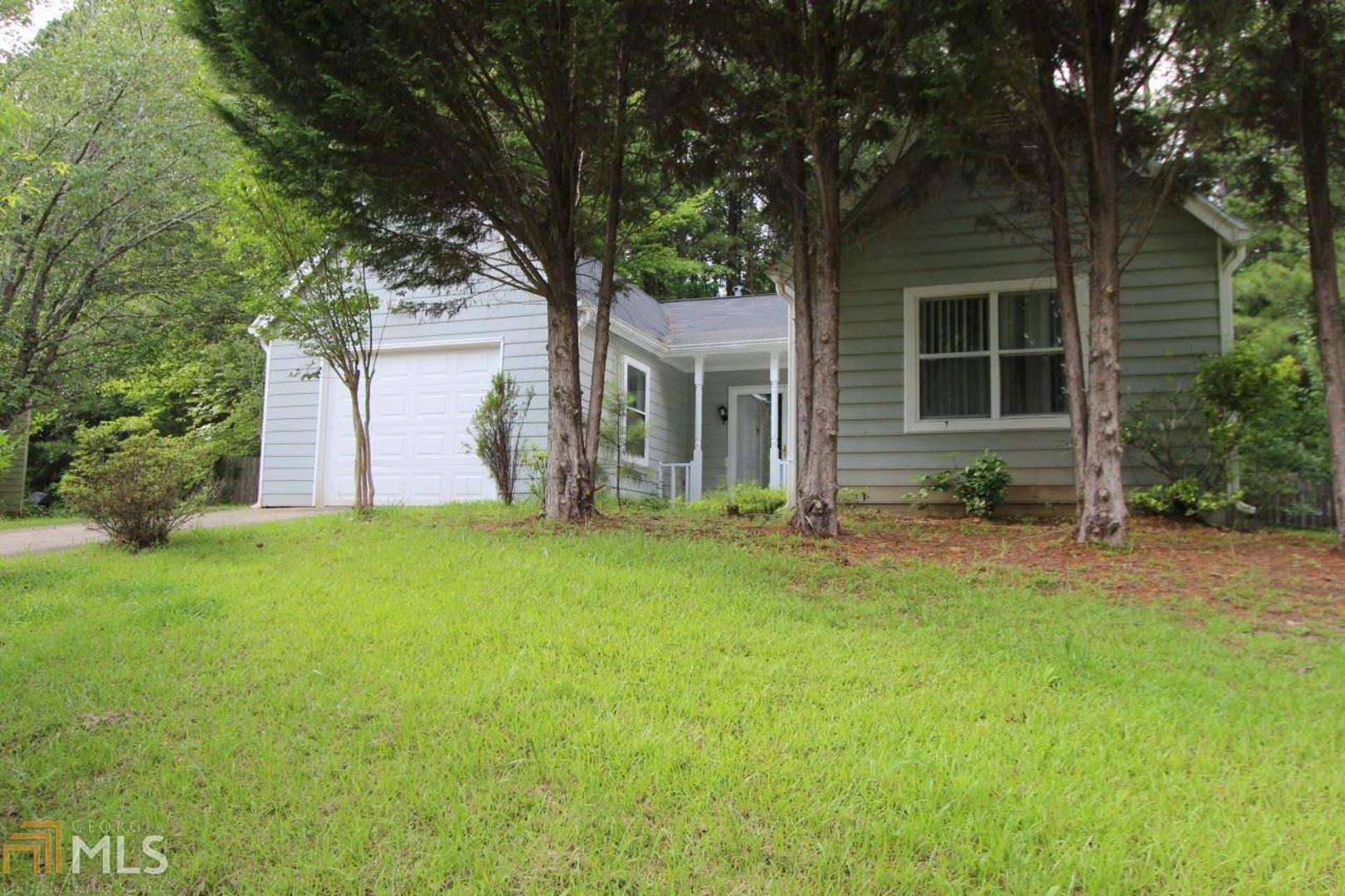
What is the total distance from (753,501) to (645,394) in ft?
15.0

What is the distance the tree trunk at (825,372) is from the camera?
6.87 meters

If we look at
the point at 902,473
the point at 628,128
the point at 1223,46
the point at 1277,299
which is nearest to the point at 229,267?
the point at 628,128

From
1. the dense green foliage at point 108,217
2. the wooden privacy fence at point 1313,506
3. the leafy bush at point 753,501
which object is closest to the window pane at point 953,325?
the leafy bush at point 753,501

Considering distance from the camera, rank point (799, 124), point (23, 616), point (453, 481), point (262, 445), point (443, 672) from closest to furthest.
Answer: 1. point (443, 672)
2. point (23, 616)
3. point (799, 124)
4. point (453, 481)
5. point (262, 445)

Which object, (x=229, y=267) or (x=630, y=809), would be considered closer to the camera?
(x=630, y=809)

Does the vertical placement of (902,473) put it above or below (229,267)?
below

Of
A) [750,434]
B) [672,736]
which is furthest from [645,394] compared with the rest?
[672,736]

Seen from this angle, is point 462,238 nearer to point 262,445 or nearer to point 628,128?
point 628,128

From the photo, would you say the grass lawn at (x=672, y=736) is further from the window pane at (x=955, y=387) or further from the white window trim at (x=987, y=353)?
the window pane at (x=955, y=387)

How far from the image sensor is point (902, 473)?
31.4 ft

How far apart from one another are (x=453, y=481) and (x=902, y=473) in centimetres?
631

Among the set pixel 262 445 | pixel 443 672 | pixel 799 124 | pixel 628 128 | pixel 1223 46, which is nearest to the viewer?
pixel 443 672

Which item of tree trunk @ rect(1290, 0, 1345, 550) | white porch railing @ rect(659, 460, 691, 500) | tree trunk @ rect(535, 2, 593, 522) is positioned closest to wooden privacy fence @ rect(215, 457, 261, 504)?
white porch railing @ rect(659, 460, 691, 500)
